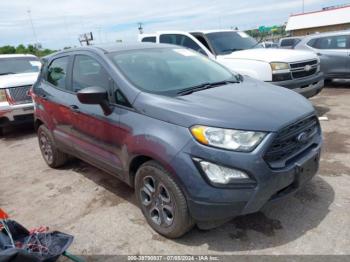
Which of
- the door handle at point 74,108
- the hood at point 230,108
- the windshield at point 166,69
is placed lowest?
the door handle at point 74,108

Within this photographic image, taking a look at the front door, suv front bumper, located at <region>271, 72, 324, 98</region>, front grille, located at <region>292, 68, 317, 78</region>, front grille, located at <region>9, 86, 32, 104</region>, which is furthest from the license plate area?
front grille, located at <region>9, 86, 32, 104</region>

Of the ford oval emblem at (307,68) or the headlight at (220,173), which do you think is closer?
the headlight at (220,173)

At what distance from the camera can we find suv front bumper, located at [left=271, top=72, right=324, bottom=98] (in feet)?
20.1

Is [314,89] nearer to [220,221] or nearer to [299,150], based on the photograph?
[299,150]

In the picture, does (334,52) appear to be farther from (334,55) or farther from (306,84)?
(306,84)

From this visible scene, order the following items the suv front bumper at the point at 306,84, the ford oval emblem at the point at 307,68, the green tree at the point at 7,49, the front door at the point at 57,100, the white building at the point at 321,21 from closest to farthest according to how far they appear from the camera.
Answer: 1. the front door at the point at 57,100
2. the suv front bumper at the point at 306,84
3. the ford oval emblem at the point at 307,68
4. the green tree at the point at 7,49
5. the white building at the point at 321,21

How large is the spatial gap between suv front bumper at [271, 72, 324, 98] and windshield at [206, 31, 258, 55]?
6.41 feet

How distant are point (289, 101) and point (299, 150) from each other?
0.50 meters

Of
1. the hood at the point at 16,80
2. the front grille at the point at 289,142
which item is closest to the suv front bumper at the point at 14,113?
the hood at the point at 16,80

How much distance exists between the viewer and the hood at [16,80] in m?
7.22

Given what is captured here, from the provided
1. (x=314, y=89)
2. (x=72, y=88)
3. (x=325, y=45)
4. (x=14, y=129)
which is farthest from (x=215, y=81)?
(x=325, y=45)

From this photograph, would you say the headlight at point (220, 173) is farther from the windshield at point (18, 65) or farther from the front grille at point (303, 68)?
the windshield at point (18, 65)

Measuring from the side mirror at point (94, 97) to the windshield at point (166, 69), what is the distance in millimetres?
311

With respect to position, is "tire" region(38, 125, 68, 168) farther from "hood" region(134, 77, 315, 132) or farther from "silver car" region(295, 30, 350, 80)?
"silver car" region(295, 30, 350, 80)
